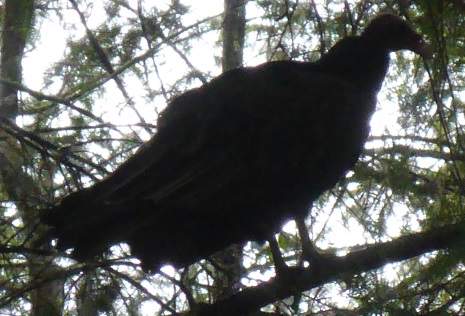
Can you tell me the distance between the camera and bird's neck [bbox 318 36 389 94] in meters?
3.59

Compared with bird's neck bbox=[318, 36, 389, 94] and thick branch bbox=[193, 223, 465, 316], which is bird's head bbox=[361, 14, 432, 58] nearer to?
bird's neck bbox=[318, 36, 389, 94]

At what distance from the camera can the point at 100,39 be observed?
4.25 meters

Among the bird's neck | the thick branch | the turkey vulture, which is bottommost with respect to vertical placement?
the thick branch

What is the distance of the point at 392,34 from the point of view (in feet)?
12.0

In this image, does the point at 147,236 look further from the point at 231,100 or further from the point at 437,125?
the point at 437,125

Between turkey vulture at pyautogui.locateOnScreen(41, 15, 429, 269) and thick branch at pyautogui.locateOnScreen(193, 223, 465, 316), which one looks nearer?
thick branch at pyautogui.locateOnScreen(193, 223, 465, 316)

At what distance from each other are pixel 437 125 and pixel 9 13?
1.90 metres

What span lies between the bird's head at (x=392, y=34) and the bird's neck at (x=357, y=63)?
49 mm

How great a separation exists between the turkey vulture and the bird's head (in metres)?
0.08

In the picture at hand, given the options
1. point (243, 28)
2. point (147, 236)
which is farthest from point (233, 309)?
point (243, 28)

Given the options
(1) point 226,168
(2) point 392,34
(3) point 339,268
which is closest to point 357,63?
(2) point 392,34

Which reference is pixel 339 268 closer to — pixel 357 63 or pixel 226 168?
pixel 226 168

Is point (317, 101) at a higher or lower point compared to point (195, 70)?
lower

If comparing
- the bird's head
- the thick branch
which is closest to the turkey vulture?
the bird's head
